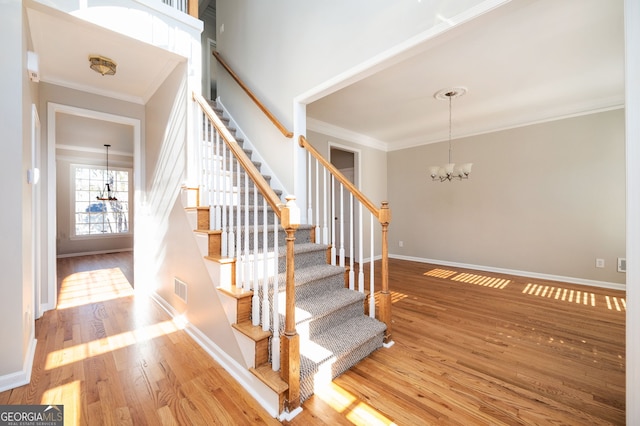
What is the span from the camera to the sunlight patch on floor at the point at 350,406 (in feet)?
Answer: 4.67

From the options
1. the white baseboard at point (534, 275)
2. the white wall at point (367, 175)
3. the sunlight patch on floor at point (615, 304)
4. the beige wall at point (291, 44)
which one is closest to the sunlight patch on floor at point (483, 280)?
the white baseboard at point (534, 275)

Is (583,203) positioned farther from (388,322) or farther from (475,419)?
(475,419)

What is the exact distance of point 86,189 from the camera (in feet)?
22.0

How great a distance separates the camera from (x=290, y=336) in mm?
1487

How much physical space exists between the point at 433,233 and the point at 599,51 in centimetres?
347

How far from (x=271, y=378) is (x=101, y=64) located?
3287mm

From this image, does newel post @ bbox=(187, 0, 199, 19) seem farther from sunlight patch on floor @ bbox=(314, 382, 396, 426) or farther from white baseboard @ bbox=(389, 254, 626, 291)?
white baseboard @ bbox=(389, 254, 626, 291)

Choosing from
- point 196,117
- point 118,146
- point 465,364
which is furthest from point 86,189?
point 465,364

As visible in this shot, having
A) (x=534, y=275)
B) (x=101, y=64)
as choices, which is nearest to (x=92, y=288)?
(x=101, y=64)

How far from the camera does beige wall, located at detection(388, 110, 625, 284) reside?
12.3ft

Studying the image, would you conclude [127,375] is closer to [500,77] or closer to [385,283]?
[385,283]

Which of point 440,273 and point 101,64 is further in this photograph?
point 440,273

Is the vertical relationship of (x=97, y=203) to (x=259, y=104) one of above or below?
below
